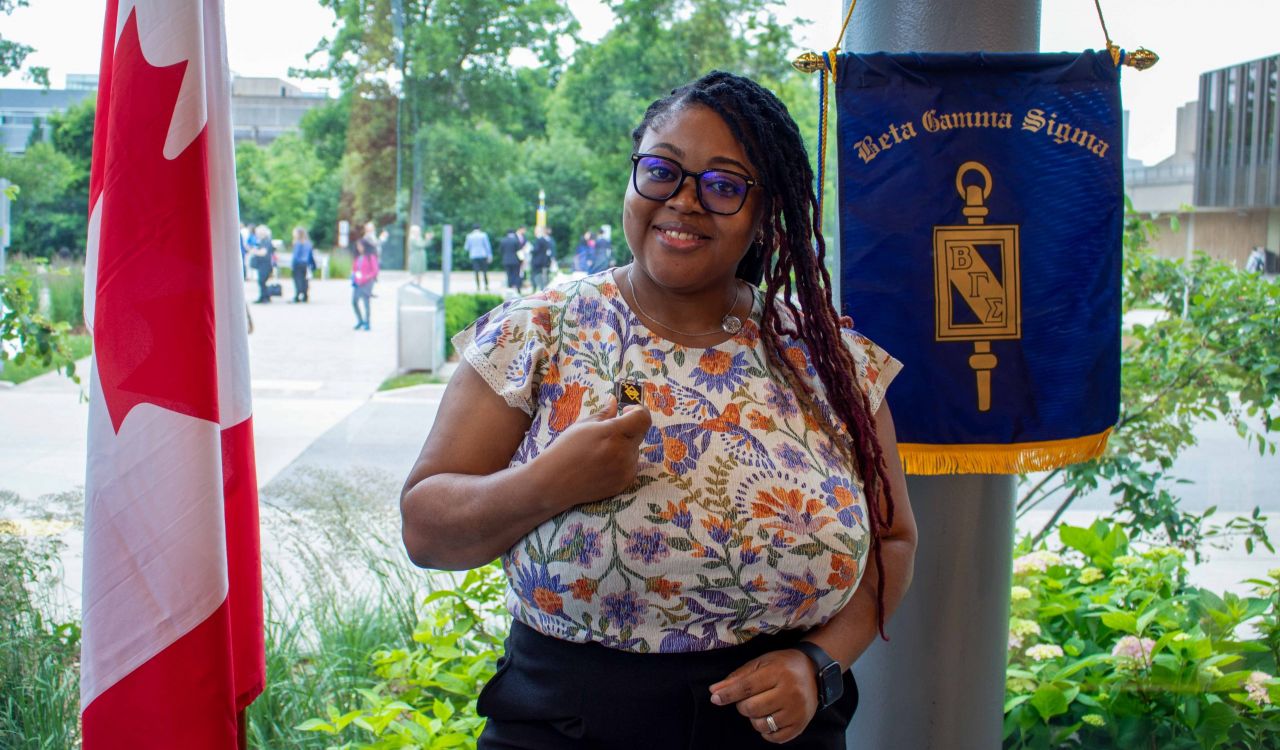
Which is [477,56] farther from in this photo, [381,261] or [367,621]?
[367,621]

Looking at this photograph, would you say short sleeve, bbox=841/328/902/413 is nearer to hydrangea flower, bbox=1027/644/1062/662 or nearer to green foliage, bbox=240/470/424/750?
hydrangea flower, bbox=1027/644/1062/662

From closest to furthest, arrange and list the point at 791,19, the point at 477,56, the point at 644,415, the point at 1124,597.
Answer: the point at 644,415 → the point at 1124,597 → the point at 477,56 → the point at 791,19

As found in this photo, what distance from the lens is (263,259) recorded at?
3.30m

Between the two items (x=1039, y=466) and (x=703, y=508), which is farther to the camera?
(x=1039, y=466)

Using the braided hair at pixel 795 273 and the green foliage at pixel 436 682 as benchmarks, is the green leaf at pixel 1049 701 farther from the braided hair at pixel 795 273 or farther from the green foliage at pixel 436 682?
the green foliage at pixel 436 682

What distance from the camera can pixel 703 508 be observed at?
1.55m

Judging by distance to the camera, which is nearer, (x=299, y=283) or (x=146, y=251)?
(x=146, y=251)

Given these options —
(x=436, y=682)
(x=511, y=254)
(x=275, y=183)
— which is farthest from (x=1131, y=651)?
(x=275, y=183)

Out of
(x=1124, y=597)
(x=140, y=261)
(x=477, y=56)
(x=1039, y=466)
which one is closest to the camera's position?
(x=140, y=261)

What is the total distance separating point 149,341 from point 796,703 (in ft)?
3.37

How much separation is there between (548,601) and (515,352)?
1.13ft

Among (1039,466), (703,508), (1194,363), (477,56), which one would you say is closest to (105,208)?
(703,508)

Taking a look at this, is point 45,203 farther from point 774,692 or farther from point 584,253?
point 774,692

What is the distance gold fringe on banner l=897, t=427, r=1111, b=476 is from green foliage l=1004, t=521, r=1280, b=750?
0.77 metres
